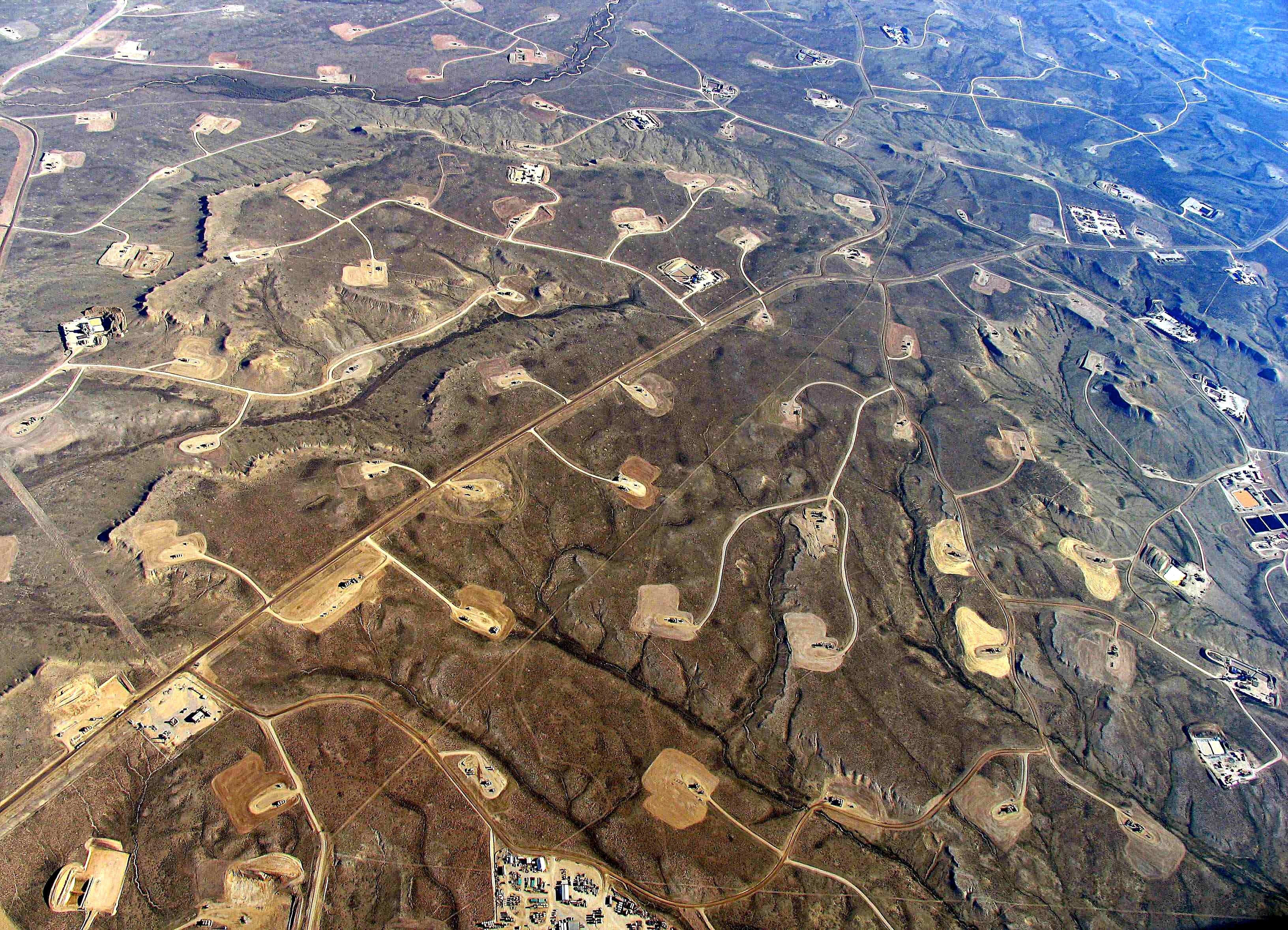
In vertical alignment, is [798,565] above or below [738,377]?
below

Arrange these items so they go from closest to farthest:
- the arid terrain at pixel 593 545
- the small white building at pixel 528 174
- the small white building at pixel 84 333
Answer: the arid terrain at pixel 593 545 < the small white building at pixel 84 333 < the small white building at pixel 528 174

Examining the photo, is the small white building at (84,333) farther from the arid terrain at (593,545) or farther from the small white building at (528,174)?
the small white building at (528,174)

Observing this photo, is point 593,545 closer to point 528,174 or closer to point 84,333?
point 84,333

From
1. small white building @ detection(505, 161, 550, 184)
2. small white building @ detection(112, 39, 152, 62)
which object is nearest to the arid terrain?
small white building @ detection(505, 161, 550, 184)

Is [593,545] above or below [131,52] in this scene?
below

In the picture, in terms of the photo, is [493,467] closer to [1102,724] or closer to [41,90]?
[1102,724]

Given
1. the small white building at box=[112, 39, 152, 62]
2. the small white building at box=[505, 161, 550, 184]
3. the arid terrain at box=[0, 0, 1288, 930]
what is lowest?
the arid terrain at box=[0, 0, 1288, 930]

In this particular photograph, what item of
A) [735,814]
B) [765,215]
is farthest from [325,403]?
[765,215]

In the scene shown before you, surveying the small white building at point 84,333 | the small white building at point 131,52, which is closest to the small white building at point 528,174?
the small white building at point 84,333

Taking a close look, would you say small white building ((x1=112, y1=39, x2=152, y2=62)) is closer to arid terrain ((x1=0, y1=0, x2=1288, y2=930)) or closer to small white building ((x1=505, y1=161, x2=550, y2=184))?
arid terrain ((x1=0, y1=0, x2=1288, y2=930))

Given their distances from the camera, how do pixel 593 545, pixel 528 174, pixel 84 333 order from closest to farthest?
1. pixel 593 545
2. pixel 84 333
3. pixel 528 174

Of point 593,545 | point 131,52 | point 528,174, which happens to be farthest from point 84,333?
point 131,52
